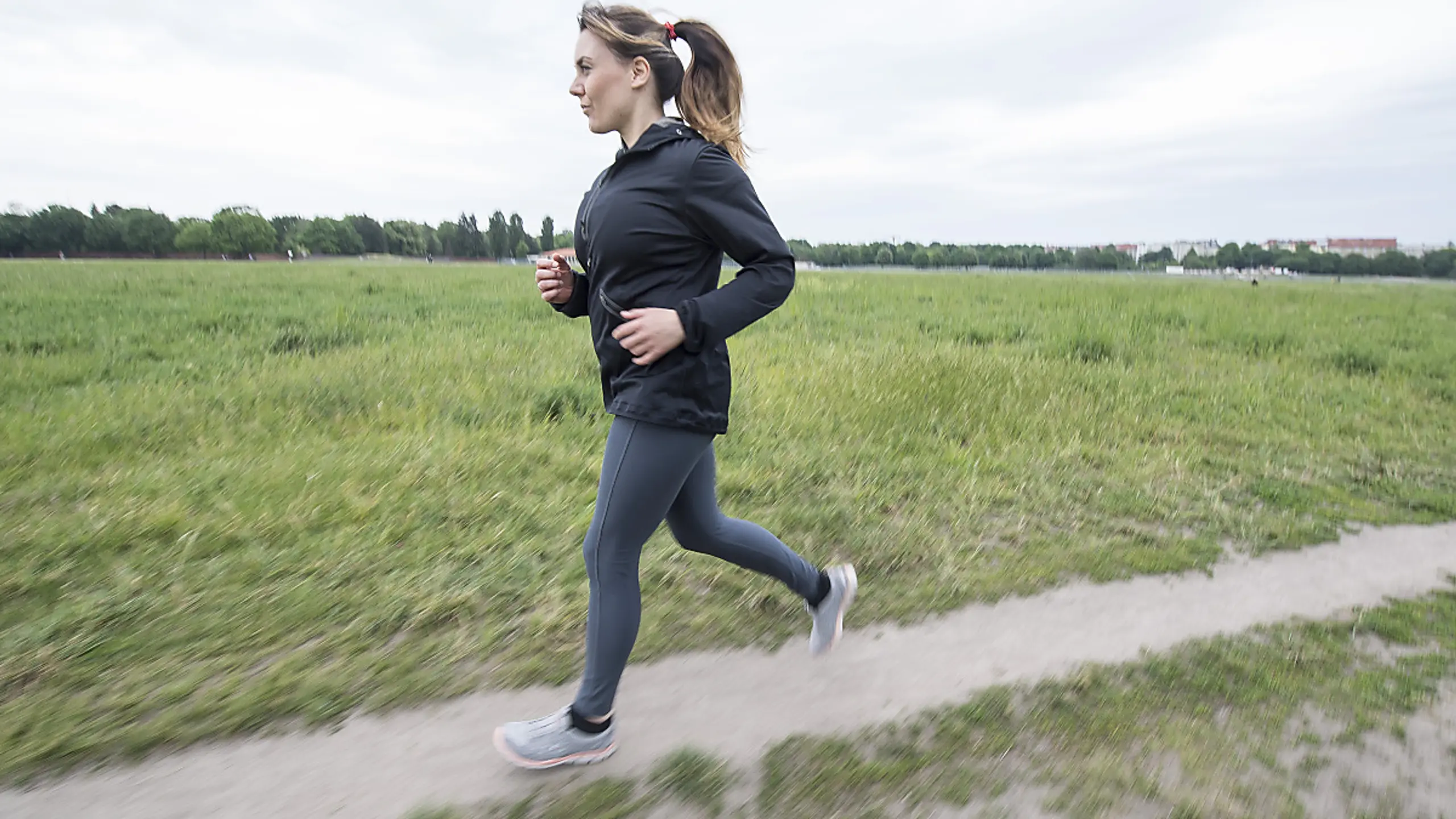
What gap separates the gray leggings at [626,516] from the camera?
2.21 metres

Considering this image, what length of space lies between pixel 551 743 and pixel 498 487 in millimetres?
2383

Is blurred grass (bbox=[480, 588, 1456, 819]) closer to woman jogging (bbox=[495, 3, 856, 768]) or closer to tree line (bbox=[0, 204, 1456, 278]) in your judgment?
woman jogging (bbox=[495, 3, 856, 768])

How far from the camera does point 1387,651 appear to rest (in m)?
3.05

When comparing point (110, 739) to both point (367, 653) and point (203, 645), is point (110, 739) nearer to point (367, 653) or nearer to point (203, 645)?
point (203, 645)

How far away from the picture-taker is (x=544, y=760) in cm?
225

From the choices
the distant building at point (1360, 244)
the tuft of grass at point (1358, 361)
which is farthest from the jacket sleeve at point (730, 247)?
the distant building at point (1360, 244)

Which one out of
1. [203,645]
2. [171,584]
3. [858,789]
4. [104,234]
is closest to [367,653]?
[203,645]

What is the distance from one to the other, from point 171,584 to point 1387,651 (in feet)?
15.6

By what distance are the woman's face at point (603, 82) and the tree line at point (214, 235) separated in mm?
25422

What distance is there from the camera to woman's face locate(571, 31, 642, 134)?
217 cm

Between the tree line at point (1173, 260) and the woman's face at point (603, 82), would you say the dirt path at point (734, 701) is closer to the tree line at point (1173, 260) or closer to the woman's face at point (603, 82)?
the woman's face at point (603, 82)

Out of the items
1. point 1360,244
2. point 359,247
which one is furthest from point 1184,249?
point 359,247

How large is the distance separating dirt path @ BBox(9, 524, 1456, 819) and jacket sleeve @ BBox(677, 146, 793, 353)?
48.2 inches

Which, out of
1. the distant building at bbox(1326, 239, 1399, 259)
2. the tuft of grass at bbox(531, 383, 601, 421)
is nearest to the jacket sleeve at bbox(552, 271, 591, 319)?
the tuft of grass at bbox(531, 383, 601, 421)
